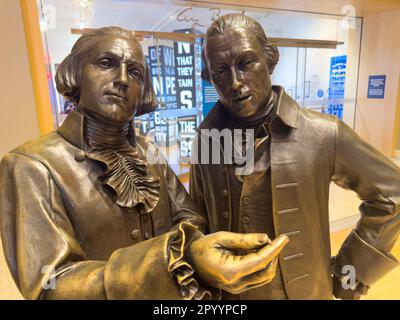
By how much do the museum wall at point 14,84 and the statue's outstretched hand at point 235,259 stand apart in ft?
6.17

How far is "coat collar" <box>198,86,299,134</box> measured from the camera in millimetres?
1113

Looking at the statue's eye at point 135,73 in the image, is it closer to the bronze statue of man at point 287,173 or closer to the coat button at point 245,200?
the bronze statue of man at point 287,173

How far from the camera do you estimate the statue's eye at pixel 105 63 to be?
2.84ft

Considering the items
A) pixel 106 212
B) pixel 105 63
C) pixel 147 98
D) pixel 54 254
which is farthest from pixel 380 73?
pixel 54 254

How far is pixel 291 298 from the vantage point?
1174 mm

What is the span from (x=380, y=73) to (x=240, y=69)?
4.14 m

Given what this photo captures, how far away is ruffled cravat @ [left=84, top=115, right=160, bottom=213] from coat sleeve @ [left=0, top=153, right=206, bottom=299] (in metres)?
0.14

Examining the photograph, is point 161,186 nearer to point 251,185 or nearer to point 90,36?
point 251,185

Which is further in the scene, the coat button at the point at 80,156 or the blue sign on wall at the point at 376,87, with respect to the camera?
the blue sign on wall at the point at 376,87

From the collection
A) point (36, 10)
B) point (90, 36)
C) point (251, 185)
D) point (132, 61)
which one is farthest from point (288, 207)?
point (36, 10)

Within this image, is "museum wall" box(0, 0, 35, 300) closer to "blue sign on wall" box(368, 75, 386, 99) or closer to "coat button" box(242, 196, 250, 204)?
"coat button" box(242, 196, 250, 204)

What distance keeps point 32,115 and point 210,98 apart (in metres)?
2.15

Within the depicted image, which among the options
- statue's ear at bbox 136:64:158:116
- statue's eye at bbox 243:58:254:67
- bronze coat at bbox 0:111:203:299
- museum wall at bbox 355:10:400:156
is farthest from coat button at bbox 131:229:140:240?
museum wall at bbox 355:10:400:156

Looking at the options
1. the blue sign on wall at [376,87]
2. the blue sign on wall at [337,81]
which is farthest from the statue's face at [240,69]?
the blue sign on wall at [376,87]
